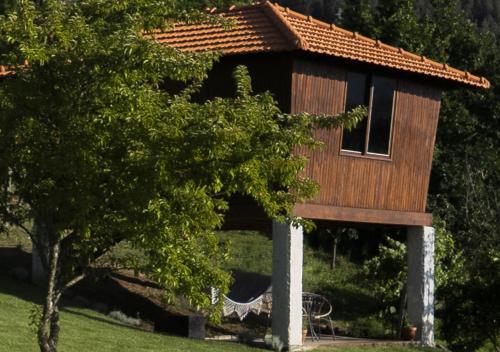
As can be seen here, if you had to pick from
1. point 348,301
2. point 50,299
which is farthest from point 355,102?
point 50,299

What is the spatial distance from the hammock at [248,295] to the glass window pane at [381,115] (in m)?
3.76

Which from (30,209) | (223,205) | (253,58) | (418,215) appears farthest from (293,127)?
(418,215)

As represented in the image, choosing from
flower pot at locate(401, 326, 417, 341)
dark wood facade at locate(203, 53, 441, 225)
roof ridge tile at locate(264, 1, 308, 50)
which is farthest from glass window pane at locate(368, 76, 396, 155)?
flower pot at locate(401, 326, 417, 341)

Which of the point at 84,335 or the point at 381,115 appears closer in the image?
the point at 84,335

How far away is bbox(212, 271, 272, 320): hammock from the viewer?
2025cm

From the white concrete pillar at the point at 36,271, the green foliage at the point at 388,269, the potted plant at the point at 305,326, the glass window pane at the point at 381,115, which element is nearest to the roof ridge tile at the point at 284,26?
the glass window pane at the point at 381,115

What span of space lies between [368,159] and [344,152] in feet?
2.11

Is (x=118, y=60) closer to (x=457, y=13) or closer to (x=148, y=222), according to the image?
(x=148, y=222)

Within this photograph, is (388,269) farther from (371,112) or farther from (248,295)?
(371,112)

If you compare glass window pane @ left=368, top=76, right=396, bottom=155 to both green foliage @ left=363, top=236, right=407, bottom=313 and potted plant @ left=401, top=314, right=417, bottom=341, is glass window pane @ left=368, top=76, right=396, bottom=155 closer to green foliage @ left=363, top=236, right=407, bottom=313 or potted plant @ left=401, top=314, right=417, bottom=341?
green foliage @ left=363, top=236, right=407, bottom=313

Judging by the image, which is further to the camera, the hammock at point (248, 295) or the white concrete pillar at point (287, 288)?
the hammock at point (248, 295)

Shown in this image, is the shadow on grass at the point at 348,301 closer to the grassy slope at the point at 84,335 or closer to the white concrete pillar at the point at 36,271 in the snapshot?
the white concrete pillar at the point at 36,271

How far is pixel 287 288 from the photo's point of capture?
18.1 meters

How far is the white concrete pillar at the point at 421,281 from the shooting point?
69.4 ft
